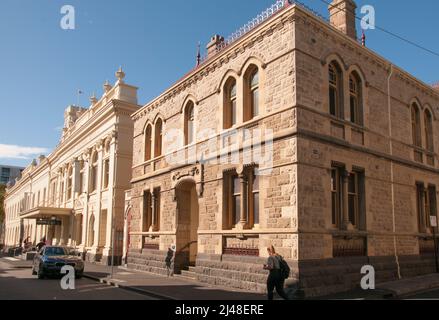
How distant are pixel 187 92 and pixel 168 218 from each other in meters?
6.09

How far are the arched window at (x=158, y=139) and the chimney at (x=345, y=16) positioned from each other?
10059mm

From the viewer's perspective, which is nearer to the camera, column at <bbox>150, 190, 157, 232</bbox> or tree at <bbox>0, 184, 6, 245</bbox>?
column at <bbox>150, 190, 157, 232</bbox>

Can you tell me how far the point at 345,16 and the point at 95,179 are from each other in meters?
23.3

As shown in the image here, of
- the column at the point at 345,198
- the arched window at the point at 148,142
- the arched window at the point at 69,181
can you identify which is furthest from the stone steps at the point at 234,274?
the arched window at the point at 69,181

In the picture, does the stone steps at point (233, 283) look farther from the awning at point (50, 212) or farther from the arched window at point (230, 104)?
the awning at point (50, 212)

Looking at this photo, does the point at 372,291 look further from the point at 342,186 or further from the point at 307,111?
the point at 307,111

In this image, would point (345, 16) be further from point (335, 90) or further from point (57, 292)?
point (57, 292)

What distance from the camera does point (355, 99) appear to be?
16.6 m

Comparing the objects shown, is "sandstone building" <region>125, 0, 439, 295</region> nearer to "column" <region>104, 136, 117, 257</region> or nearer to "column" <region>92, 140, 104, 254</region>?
"column" <region>104, 136, 117, 257</region>

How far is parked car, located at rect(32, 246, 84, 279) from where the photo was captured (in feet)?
63.0

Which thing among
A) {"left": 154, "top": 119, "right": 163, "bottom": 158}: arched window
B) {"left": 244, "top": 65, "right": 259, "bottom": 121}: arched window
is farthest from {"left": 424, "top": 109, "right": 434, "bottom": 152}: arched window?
{"left": 154, "top": 119, "right": 163, "bottom": 158}: arched window

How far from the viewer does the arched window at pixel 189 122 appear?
19719 mm

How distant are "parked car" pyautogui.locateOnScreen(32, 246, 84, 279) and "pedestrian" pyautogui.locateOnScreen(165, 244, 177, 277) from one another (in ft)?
13.8

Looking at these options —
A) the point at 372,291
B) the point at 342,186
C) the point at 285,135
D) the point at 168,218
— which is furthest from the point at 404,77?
the point at 168,218
